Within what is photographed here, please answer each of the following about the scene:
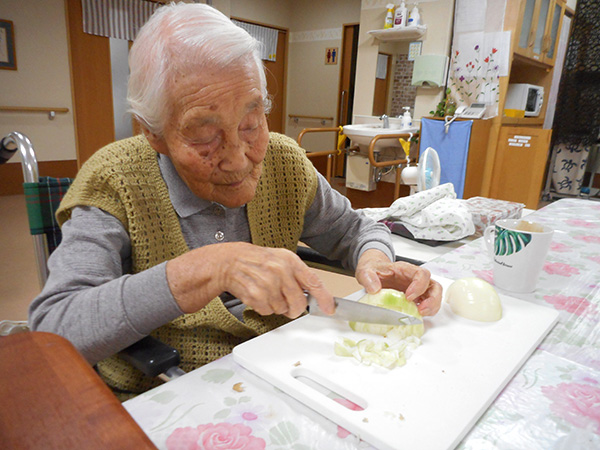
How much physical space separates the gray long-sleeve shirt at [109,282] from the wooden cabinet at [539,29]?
3.49 metres

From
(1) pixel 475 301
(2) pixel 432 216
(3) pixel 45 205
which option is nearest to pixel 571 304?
(1) pixel 475 301

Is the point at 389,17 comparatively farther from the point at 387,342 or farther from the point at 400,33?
the point at 387,342

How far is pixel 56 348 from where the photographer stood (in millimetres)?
339

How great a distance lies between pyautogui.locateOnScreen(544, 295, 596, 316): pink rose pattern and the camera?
2.47 feet

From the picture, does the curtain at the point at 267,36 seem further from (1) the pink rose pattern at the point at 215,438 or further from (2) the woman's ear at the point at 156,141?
(1) the pink rose pattern at the point at 215,438

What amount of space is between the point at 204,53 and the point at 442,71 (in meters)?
3.45

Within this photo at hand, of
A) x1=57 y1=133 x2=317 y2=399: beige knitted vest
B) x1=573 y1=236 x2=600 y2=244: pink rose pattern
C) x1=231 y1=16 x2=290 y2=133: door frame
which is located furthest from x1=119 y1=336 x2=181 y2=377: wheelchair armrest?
x1=231 y1=16 x2=290 y2=133: door frame

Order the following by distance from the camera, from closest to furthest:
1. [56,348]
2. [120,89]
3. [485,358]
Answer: [56,348] < [485,358] < [120,89]

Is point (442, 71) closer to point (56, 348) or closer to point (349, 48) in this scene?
point (349, 48)

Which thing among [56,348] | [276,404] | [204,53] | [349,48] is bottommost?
[276,404]

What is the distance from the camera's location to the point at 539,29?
148 inches

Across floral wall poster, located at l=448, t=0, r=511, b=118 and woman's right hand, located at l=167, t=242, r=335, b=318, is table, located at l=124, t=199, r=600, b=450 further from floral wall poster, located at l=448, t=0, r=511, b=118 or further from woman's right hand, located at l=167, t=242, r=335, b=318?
floral wall poster, located at l=448, t=0, r=511, b=118

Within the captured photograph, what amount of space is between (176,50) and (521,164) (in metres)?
3.50

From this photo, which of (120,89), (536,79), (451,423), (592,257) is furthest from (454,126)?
(120,89)
